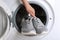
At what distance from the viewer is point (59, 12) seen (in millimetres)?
1449

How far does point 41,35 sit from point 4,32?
0.33 m

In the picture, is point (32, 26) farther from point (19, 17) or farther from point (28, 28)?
point (19, 17)

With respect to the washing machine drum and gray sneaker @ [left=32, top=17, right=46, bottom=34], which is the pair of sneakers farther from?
the washing machine drum

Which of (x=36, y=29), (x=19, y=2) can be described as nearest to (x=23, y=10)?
(x=19, y=2)

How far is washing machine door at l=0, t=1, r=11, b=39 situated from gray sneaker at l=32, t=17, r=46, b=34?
0.76 feet

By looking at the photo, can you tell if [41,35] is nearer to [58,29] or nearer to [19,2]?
[58,29]

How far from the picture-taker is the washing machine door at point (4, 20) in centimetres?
134

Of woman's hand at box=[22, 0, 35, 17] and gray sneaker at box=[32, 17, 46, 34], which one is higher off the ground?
woman's hand at box=[22, 0, 35, 17]

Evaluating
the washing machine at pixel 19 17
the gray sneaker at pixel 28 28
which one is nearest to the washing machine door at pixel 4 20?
the washing machine at pixel 19 17

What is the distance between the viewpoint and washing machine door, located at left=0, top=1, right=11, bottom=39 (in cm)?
134

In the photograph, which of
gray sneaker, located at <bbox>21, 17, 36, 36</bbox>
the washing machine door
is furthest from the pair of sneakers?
the washing machine door

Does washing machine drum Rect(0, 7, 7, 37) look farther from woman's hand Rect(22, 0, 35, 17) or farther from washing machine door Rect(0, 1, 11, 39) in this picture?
woman's hand Rect(22, 0, 35, 17)

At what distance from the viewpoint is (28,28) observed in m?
1.33

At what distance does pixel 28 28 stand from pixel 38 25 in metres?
0.09
